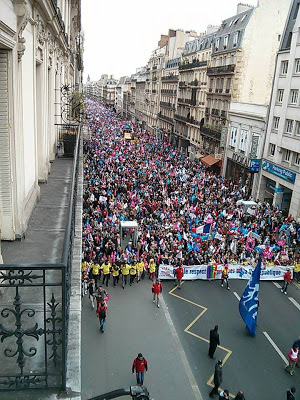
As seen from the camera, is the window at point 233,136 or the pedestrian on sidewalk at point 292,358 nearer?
the pedestrian on sidewalk at point 292,358

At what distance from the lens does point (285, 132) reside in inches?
1222

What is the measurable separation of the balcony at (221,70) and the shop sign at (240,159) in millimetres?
10415

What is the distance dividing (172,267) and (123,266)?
2.77m

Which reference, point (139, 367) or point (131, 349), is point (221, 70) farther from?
point (139, 367)

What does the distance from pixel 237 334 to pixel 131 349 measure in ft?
15.0

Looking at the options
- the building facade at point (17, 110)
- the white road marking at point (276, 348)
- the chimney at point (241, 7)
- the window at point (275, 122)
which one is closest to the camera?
the building facade at point (17, 110)

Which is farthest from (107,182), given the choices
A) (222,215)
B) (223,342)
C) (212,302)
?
(223,342)

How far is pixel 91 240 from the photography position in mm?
19281

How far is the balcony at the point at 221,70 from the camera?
42.1m

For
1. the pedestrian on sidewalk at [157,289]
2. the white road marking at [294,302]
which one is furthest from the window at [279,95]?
the pedestrian on sidewalk at [157,289]

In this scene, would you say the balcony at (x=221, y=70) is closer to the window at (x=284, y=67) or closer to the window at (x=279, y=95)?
the window at (x=284, y=67)

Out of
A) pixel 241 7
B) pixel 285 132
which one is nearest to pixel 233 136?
pixel 285 132

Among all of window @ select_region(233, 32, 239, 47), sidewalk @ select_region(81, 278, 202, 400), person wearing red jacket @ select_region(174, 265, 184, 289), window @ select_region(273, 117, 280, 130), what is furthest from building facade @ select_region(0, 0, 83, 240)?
window @ select_region(233, 32, 239, 47)

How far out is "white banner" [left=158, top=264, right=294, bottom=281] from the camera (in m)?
19.0
